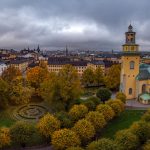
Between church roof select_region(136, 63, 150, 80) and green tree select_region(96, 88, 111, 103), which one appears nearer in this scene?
green tree select_region(96, 88, 111, 103)

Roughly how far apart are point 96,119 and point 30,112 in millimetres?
21361

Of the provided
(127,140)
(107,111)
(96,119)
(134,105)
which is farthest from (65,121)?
(134,105)

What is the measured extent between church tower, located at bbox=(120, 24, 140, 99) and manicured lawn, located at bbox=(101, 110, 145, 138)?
1362cm

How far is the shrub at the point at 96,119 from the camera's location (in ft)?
165

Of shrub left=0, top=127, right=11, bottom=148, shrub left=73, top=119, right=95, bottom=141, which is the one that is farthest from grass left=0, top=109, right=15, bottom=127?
shrub left=73, top=119, right=95, bottom=141

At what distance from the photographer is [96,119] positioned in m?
50.3

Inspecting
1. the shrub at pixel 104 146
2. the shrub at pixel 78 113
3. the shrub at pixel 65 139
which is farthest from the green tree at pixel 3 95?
the shrub at pixel 104 146

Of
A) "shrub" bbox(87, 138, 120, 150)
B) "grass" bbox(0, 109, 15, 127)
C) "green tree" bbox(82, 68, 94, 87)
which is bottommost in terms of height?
"grass" bbox(0, 109, 15, 127)

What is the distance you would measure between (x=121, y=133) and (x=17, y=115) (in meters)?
29.7

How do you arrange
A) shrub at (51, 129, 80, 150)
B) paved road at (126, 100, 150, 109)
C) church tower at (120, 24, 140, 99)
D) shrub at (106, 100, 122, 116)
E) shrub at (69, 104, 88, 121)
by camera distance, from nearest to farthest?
shrub at (51, 129, 80, 150) < shrub at (69, 104, 88, 121) < shrub at (106, 100, 122, 116) < paved road at (126, 100, 150, 109) < church tower at (120, 24, 140, 99)

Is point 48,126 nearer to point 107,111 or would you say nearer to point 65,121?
point 65,121

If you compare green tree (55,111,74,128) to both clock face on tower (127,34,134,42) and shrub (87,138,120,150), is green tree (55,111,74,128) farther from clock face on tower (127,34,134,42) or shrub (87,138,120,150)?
clock face on tower (127,34,134,42)

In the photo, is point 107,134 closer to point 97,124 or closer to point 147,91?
point 97,124

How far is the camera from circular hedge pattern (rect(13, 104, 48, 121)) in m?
63.4
